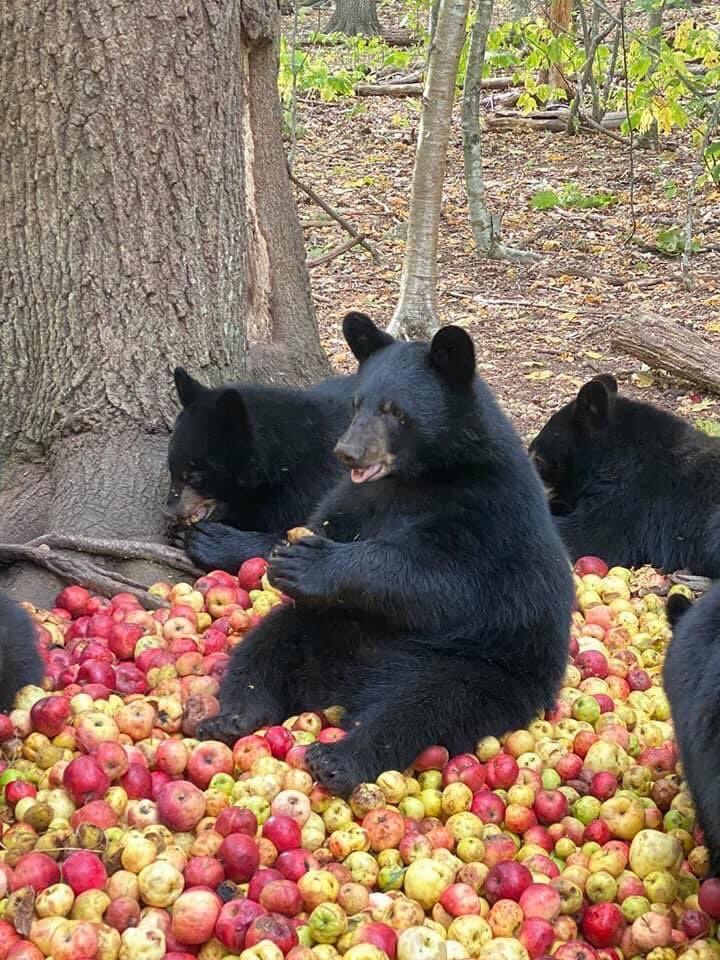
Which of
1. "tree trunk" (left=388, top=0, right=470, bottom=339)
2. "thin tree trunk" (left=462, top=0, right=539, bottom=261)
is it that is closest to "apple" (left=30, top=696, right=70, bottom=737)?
"tree trunk" (left=388, top=0, right=470, bottom=339)

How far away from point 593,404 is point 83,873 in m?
4.07

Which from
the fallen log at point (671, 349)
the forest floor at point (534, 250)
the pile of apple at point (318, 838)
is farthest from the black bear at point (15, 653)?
the fallen log at point (671, 349)

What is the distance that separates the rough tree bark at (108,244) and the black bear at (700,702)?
2763 millimetres

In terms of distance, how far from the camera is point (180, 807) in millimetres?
3303

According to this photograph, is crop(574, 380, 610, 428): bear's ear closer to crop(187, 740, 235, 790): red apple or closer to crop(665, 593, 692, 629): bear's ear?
crop(665, 593, 692, 629): bear's ear

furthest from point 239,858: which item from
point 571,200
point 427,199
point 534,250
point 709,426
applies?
point 571,200

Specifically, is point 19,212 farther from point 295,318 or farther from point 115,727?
point 115,727

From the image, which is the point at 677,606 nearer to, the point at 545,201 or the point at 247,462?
the point at 247,462

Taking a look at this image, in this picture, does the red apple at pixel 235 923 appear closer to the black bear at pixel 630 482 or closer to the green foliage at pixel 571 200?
the black bear at pixel 630 482

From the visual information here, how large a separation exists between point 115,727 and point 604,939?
5.30ft

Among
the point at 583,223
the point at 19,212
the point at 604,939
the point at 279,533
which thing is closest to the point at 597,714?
the point at 604,939

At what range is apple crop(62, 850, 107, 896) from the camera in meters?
2.96

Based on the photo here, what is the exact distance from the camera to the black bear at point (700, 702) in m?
2.93

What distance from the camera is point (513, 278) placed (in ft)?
36.9
